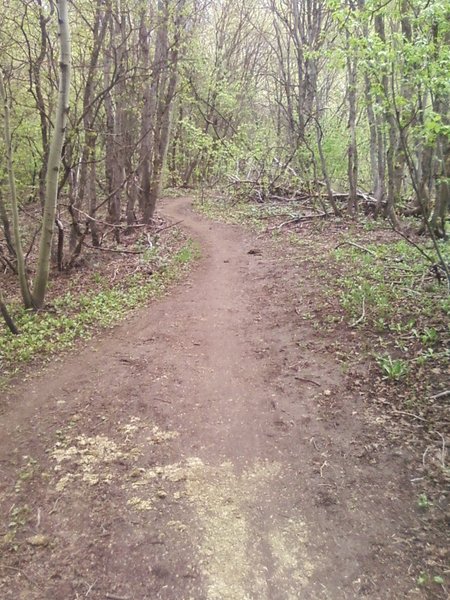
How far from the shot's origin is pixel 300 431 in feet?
15.2

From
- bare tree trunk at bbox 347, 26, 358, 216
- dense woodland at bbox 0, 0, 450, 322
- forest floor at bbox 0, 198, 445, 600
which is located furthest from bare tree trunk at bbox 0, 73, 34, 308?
bare tree trunk at bbox 347, 26, 358, 216

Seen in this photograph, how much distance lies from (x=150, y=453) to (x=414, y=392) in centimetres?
309

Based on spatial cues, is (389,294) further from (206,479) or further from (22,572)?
(22,572)

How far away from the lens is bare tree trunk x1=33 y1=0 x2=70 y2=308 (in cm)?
679

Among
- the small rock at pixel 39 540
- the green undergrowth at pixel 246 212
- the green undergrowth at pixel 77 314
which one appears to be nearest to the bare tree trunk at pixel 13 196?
the green undergrowth at pixel 77 314

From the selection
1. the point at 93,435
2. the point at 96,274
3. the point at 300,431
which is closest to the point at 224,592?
the point at 300,431

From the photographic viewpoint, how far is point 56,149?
7.40m

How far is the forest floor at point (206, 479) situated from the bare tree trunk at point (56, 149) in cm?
238

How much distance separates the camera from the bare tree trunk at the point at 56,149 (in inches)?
267

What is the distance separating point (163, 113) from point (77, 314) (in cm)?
1012

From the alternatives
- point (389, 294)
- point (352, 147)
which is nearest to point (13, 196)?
point (389, 294)

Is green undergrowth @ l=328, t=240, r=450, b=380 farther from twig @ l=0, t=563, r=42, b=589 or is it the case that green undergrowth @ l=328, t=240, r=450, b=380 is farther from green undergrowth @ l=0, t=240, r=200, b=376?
twig @ l=0, t=563, r=42, b=589

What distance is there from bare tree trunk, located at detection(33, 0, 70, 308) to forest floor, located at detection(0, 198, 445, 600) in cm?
238

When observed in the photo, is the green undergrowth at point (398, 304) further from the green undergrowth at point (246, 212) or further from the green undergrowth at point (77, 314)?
the green undergrowth at point (246, 212)
